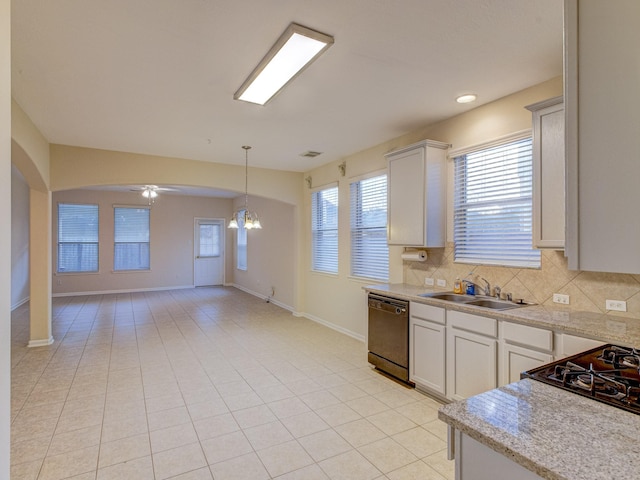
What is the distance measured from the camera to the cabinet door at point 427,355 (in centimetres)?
316

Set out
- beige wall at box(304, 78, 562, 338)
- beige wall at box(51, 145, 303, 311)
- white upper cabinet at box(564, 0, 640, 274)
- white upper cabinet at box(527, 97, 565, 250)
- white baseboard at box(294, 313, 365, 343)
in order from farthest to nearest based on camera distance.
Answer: white baseboard at box(294, 313, 365, 343)
beige wall at box(51, 145, 303, 311)
beige wall at box(304, 78, 562, 338)
white upper cabinet at box(527, 97, 565, 250)
white upper cabinet at box(564, 0, 640, 274)

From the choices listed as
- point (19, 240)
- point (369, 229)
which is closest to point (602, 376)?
point (369, 229)

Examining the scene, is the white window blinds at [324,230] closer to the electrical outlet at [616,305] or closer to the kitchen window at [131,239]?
the electrical outlet at [616,305]

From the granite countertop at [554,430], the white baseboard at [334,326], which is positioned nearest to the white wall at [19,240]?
the white baseboard at [334,326]

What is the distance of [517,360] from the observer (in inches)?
100

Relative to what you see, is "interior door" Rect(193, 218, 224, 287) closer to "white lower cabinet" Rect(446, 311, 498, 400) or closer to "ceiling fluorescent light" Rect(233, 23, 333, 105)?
"ceiling fluorescent light" Rect(233, 23, 333, 105)

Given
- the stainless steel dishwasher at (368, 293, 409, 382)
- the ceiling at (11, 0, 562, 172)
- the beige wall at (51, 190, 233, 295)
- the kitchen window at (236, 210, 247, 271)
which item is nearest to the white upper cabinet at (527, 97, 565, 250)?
the ceiling at (11, 0, 562, 172)

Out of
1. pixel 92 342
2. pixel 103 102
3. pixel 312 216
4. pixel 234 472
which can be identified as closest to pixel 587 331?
pixel 234 472

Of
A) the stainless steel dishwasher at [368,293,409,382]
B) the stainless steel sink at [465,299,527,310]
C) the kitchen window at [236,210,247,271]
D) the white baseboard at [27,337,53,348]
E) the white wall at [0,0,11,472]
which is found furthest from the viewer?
the kitchen window at [236,210,247,271]

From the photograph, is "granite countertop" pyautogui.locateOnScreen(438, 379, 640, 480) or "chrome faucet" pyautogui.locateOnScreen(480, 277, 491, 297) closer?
"granite countertop" pyautogui.locateOnScreen(438, 379, 640, 480)

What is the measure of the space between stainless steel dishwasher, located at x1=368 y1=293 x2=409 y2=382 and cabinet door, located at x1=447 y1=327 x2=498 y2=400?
0.53 metres

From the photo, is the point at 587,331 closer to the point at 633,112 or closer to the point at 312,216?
the point at 633,112

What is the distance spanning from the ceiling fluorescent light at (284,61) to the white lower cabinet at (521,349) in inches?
95.1

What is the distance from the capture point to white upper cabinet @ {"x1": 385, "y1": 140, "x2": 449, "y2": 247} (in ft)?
12.1
